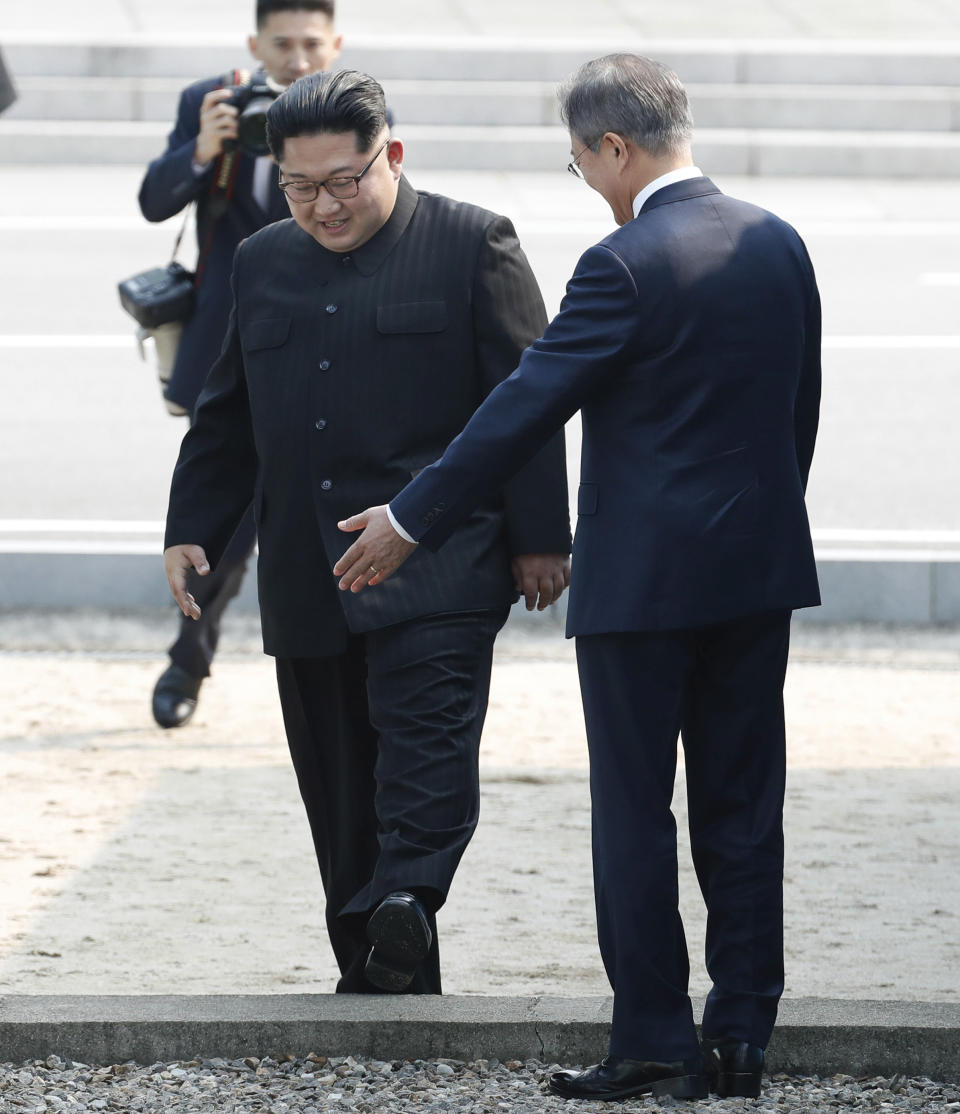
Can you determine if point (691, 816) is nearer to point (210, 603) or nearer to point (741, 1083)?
point (741, 1083)

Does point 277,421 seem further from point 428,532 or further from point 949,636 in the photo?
point 949,636

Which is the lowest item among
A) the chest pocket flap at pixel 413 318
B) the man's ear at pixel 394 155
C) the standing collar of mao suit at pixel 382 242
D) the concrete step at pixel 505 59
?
the concrete step at pixel 505 59

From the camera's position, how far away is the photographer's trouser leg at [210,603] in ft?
20.3

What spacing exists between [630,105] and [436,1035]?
5.23 ft

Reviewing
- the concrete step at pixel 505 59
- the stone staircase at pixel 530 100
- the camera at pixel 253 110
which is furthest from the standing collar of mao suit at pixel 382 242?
the concrete step at pixel 505 59

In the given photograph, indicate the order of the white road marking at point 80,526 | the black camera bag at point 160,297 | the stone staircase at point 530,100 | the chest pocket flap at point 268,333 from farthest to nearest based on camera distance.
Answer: the stone staircase at point 530,100, the white road marking at point 80,526, the black camera bag at point 160,297, the chest pocket flap at point 268,333

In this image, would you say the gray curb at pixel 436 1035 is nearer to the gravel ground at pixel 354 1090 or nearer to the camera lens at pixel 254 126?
the gravel ground at pixel 354 1090

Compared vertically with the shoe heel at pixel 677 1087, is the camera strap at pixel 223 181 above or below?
above

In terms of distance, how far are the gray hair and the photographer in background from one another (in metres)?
2.51

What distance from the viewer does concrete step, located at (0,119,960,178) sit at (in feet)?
51.0

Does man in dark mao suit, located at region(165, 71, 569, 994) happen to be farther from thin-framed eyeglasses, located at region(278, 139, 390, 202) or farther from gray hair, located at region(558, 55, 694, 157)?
gray hair, located at region(558, 55, 694, 157)

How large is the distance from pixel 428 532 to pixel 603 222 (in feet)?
35.0

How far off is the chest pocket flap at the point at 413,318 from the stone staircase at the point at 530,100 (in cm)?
1193

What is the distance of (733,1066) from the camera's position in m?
3.44
